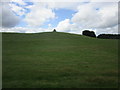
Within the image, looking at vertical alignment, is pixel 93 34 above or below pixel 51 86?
above

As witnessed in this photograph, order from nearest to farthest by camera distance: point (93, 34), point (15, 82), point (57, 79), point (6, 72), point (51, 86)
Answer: point (51, 86) < point (15, 82) < point (57, 79) < point (6, 72) < point (93, 34)

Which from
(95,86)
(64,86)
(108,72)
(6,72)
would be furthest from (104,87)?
(6,72)

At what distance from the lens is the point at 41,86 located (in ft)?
18.5

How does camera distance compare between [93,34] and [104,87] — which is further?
[93,34]

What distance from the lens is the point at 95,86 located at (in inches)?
226

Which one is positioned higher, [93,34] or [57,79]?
[93,34]

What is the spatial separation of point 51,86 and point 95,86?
2197mm

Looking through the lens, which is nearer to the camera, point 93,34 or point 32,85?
point 32,85

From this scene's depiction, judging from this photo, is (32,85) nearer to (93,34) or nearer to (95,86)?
(95,86)

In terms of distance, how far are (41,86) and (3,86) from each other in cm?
190

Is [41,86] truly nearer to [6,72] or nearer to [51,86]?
[51,86]

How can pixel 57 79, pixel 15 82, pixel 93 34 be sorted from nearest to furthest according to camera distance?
pixel 15 82 → pixel 57 79 → pixel 93 34

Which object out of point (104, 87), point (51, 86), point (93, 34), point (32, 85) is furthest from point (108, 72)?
point (93, 34)

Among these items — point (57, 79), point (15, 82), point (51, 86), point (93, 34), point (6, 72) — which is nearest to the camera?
point (51, 86)
